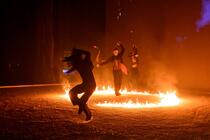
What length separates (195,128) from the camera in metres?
11.0

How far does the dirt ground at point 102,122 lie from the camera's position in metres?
9.95

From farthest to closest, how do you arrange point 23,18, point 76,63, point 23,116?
point 23,18 → point 23,116 → point 76,63

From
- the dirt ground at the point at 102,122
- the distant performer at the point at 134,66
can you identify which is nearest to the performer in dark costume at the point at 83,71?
the dirt ground at the point at 102,122

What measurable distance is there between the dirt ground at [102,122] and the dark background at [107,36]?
6371 millimetres

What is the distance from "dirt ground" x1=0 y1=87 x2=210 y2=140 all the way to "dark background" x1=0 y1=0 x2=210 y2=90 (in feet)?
20.9

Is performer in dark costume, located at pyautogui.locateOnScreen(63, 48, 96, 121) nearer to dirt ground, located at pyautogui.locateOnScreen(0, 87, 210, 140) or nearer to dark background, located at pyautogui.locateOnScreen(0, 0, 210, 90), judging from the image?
dirt ground, located at pyautogui.locateOnScreen(0, 87, 210, 140)

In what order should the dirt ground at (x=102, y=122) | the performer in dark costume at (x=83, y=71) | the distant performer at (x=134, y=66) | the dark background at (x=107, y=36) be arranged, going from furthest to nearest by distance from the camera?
the dark background at (x=107, y=36), the distant performer at (x=134, y=66), the performer in dark costume at (x=83, y=71), the dirt ground at (x=102, y=122)

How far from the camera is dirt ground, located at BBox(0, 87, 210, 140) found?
32.7 feet

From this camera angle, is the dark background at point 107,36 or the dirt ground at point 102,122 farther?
the dark background at point 107,36

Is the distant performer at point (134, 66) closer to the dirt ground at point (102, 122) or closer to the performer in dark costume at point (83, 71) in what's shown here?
the dirt ground at point (102, 122)

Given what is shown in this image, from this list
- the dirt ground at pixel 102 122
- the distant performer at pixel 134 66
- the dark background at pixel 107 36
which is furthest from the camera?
the dark background at pixel 107 36

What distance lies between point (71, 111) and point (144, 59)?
39.1ft

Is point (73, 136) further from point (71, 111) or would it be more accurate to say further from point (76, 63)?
point (71, 111)

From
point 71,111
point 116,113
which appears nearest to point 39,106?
point 71,111
